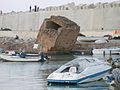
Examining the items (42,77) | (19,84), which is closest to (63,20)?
(42,77)

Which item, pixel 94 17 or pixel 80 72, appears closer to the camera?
pixel 80 72

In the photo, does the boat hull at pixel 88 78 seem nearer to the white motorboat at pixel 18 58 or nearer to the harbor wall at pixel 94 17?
the white motorboat at pixel 18 58

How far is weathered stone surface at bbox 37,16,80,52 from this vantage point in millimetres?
54562

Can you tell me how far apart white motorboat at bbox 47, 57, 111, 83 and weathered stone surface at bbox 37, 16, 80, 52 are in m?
27.1

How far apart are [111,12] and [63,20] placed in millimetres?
28012

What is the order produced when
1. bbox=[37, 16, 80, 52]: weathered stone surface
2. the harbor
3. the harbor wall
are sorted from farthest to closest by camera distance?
1. the harbor wall
2. bbox=[37, 16, 80, 52]: weathered stone surface
3. the harbor

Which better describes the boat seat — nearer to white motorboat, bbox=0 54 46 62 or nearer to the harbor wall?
white motorboat, bbox=0 54 46 62

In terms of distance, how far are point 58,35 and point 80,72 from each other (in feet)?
95.2

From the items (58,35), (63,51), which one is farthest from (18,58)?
(63,51)

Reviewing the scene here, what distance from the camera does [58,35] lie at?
54.3m

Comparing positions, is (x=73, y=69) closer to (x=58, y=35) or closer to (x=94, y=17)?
(x=58, y=35)

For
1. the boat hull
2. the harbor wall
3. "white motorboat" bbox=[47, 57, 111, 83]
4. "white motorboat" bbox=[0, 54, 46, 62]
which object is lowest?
"white motorboat" bbox=[0, 54, 46, 62]

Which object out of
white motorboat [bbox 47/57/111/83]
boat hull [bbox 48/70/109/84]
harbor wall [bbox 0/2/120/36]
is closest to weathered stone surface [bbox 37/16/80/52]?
harbor wall [bbox 0/2/120/36]

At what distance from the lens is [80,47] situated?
6141 centimetres
